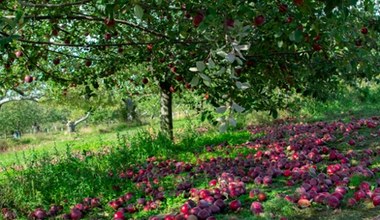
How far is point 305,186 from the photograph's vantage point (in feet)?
12.2

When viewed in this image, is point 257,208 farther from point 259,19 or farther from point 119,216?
point 259,19

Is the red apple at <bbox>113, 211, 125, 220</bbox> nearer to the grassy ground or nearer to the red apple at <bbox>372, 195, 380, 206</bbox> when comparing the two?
the grassy ground

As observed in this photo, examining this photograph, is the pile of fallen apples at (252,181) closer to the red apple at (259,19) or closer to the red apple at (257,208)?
the red apple at (257,208)

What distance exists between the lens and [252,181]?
14.7 ft

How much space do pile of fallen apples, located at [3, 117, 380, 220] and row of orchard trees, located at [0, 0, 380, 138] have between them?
0.79 m

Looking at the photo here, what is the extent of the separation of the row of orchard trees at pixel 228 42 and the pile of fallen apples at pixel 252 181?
2.59 ft

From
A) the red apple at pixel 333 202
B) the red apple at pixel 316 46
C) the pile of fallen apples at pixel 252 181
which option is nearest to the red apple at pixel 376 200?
the pile of fallen apples at pixel 252 181

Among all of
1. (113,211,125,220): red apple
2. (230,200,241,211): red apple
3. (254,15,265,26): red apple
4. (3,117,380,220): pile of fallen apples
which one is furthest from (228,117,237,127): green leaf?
(113,211,125,220): red apple

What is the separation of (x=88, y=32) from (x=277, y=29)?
3.50 metres

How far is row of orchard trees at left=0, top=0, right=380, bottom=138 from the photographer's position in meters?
2.25

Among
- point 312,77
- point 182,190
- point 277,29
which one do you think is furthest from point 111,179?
point 277,29

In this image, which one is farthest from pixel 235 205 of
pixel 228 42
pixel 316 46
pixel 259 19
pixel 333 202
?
pixel 228 42

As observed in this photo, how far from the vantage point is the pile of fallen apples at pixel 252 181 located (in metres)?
3.43

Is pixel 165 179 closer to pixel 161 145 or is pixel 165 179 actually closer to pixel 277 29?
pixel 161 145
